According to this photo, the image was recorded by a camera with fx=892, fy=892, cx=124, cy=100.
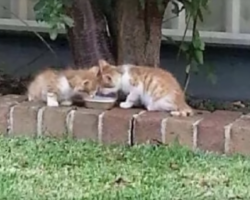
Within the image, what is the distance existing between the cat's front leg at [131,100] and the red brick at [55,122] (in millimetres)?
326

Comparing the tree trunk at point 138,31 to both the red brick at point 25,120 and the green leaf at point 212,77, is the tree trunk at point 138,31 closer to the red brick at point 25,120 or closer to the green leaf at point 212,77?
the green leaf at point 212,77

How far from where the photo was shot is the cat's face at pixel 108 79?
5309 mm

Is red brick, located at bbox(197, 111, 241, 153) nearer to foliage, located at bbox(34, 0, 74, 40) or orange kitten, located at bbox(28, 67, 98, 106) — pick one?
orange kitten, located at bbox(28, 67, 98, 106)

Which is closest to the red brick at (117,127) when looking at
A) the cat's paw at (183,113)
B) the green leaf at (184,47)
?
the cat's paw at (183,113)

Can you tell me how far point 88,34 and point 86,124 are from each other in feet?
2.47

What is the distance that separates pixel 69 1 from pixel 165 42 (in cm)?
178

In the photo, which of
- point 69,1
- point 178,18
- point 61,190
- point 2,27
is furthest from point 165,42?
point 61,190

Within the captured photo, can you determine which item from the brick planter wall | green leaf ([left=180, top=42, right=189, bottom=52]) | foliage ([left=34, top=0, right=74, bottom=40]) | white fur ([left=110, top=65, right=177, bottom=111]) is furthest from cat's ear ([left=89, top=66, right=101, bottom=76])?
green leaf ([left=180, top=42, right=189, bottom=52])

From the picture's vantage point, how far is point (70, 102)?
212 inches

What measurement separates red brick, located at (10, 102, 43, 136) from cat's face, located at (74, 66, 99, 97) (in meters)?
0.26

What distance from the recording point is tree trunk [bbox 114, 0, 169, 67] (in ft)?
18.4

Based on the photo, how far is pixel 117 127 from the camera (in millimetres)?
5078

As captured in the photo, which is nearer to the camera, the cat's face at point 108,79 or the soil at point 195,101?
the cat's face at point 108,79

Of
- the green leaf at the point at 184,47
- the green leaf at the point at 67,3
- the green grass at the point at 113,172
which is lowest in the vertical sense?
the green grass at the point at 113,172
